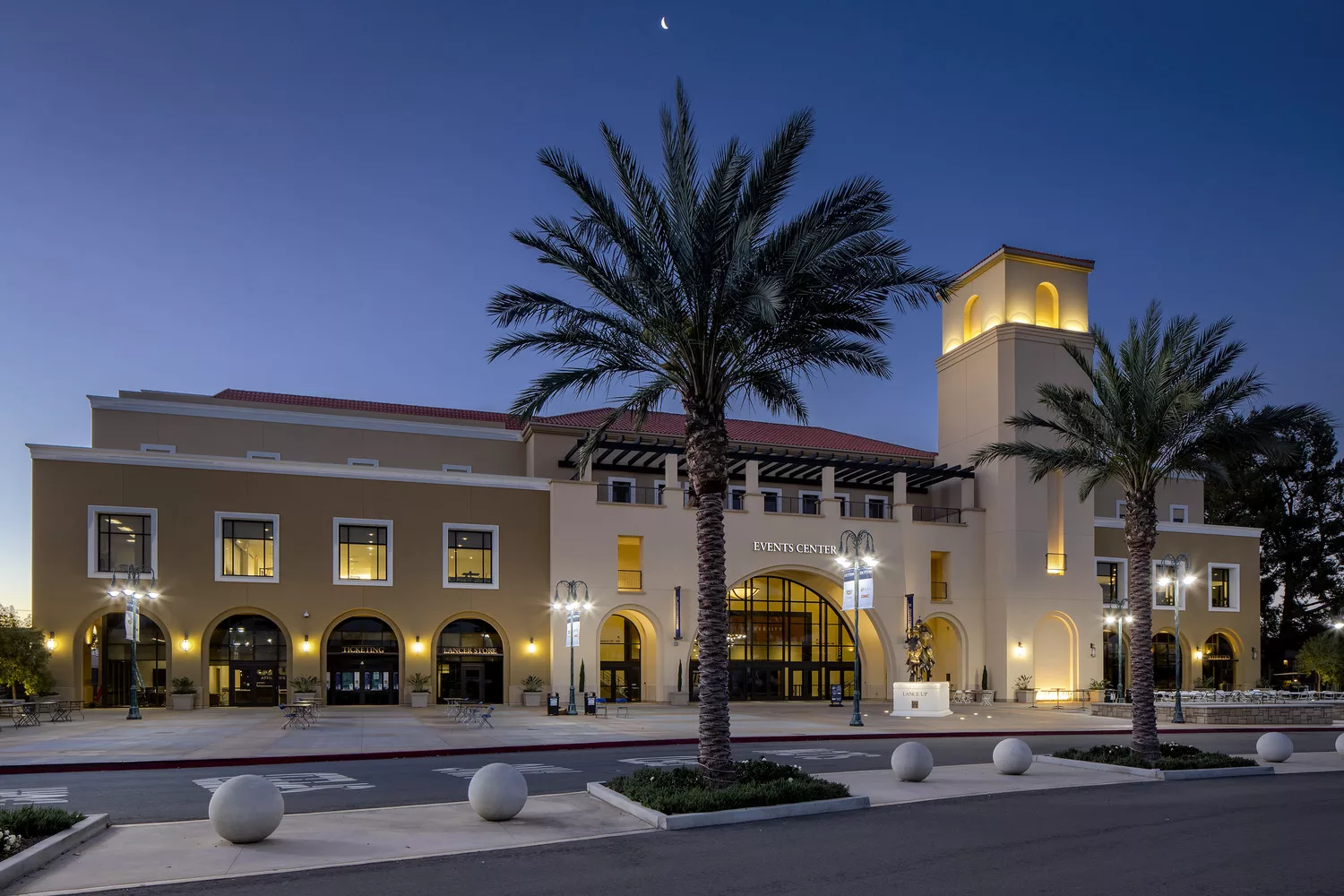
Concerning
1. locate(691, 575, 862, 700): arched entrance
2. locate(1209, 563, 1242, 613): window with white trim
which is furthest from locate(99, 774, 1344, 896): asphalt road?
locate(1209, 563, 1242, 613): window with white trim

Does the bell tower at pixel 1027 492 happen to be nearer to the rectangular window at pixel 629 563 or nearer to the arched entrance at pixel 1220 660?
the arched entrance at pixel 1220 660

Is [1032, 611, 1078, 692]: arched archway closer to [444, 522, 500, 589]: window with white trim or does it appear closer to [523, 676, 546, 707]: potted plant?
[523, 676, 546, 707]: potted plant

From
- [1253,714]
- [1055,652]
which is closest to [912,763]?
[1253,714]

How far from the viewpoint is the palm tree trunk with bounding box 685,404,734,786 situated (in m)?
13.5

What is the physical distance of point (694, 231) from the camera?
14523 millimetres

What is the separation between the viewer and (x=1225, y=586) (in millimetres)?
52531

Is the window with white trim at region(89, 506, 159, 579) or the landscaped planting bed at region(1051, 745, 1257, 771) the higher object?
the window with white trim at region(89, 506, 159, 579)

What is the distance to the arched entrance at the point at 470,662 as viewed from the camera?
39.9m

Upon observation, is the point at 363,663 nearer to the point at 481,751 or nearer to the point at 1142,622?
the point at 481,751

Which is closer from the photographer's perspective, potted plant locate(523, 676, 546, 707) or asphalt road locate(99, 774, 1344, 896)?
asphalt road locate(99, 774, 1344, 896)

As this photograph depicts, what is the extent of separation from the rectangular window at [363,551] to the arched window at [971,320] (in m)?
27.7

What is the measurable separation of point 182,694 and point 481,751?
1892 centimetres

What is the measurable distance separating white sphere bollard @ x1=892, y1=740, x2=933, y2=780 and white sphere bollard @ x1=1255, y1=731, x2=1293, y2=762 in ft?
24.2

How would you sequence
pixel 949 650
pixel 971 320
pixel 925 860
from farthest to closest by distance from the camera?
pixel 971 320
pixel 949 650
pixel 925 860
